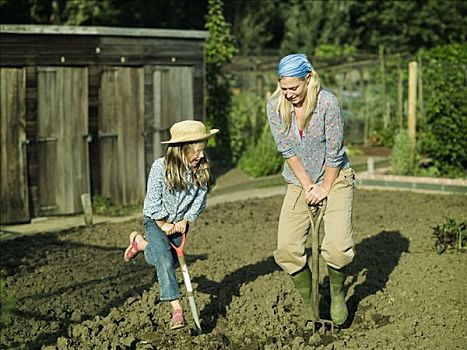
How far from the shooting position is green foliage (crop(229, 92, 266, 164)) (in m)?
18.3

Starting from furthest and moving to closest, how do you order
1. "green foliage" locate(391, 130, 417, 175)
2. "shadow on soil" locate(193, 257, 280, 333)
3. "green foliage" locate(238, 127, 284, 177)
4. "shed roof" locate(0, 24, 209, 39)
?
"green foliage" locate(238, 127, 284, 177) < "green foliage" locate(391, 130, 417, 175) < "shed roof" locate(0, 24, 209, 39) < "shadow on soil" locate(193, 257, 280, 333)

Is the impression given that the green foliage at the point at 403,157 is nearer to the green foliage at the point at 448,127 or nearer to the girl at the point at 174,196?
the green foliage at the point at 448,127

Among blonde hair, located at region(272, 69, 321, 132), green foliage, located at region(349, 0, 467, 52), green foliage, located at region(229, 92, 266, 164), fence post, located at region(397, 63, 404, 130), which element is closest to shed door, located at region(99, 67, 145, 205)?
green foliage, located at region(229, 92, 266, 164)

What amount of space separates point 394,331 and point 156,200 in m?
1.92

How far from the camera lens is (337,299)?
22.0 feet

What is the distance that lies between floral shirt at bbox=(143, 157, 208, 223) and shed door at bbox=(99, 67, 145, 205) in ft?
23.3

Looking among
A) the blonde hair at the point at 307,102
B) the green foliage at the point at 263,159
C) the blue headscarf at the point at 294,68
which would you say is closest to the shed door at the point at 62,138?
the green foliage at the point at 263,159

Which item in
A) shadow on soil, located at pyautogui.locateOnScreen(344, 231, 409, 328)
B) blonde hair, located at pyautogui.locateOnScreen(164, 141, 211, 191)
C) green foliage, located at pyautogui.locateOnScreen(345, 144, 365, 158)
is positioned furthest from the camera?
green foliage, located at pyautogui.locateOnScreen(345, 144, 365, 158)

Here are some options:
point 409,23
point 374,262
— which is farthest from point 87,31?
point 409,23

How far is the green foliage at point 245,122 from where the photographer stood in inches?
722

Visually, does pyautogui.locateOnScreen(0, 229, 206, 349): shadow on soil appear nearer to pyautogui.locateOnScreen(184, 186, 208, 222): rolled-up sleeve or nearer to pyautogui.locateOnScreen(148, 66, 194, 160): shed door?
pyautogui.locateOnScreen(184, 186, 208, 222): rolled-up sleeve

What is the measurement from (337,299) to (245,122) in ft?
41.4

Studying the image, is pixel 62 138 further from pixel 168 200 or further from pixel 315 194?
pixel 315 194

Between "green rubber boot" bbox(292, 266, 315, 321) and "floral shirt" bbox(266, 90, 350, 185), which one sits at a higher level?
"floral shirt" bbox(266, 90, 350, 185)
